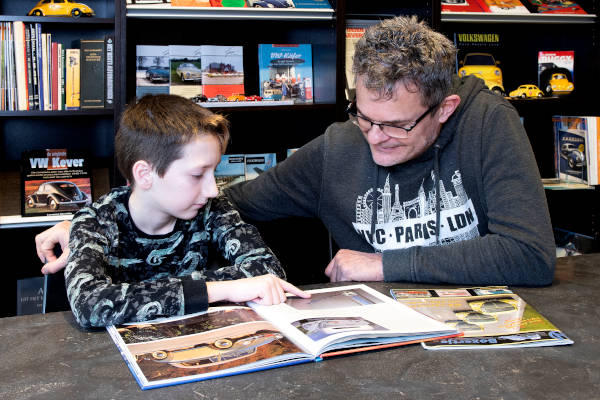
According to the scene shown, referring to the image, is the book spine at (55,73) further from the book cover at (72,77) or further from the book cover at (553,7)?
the book cover at (553,7)

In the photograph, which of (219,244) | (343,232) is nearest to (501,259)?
(343,232)

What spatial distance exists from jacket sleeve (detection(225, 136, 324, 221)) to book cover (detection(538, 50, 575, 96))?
1575mm

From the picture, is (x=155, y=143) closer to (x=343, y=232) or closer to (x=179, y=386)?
(x=343, y=232)

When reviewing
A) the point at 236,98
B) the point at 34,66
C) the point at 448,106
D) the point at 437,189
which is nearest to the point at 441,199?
the point at 437,189

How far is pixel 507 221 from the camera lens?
→ 1335 mm

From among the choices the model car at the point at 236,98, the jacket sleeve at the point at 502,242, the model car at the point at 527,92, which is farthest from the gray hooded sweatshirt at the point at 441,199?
the model car at the point at 527,92

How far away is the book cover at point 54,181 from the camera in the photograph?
2223mm

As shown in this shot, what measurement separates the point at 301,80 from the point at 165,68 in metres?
0.55

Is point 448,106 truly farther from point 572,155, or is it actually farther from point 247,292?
point 572,155

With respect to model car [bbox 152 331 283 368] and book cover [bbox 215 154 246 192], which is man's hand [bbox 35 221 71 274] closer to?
model car [bbox 152 331 283 368]

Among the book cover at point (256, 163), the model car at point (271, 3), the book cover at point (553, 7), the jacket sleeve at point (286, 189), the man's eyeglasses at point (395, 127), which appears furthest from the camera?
the book cover at point (553, 7)

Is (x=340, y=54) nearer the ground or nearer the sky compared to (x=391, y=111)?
nearer the sky

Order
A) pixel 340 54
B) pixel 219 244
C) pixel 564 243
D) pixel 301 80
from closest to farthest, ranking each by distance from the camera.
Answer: pixel 219 244, pixel 340 54, pixel 301 80, pixel 564 243

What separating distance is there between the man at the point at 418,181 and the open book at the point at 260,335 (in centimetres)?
28
